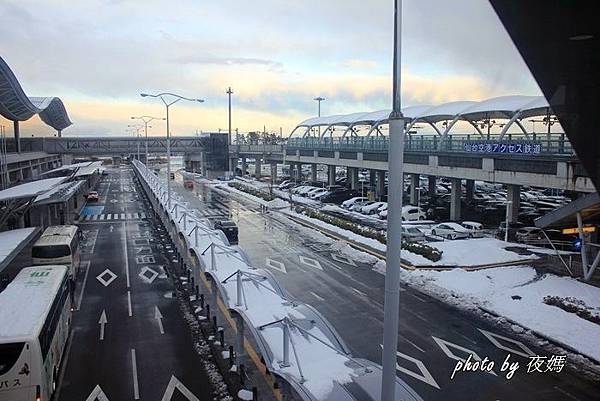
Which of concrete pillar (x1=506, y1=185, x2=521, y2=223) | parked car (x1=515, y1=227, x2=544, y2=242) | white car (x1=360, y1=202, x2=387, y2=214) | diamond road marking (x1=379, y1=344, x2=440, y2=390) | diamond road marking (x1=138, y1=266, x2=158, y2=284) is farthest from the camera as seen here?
white car (x1=360, y1=202, x2=387, y2=214)

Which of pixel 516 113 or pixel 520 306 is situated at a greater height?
pixel 516 113

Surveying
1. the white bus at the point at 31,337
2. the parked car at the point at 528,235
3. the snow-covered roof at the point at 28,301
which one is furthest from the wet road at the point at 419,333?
the parked car at the point at 528,235

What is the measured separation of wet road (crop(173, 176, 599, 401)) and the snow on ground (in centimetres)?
118

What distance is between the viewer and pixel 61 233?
22.4 m

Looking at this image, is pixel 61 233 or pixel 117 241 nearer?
pixel 61 233

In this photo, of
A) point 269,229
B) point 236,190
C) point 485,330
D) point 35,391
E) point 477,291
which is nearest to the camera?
point 35,391

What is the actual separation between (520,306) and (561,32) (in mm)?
16040

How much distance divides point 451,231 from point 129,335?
22.3m

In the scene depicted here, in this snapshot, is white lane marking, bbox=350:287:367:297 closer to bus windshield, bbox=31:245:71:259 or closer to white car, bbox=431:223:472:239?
bus windshield, bbox=31:245:71:259

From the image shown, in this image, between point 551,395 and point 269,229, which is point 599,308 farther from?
point 269,229

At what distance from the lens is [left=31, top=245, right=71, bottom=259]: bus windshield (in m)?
20.2

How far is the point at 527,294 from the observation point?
18781 mm

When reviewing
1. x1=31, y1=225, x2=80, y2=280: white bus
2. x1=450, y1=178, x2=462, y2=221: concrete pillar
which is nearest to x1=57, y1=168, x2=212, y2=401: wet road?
x1=31, y1=225, x2=80, y2=280: white bus

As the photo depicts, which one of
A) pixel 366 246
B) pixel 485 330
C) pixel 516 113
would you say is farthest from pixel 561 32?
pixel 516 113
